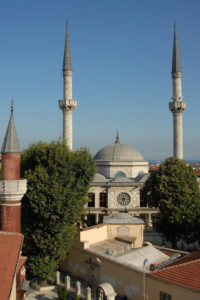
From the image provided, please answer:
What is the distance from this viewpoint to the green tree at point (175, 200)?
21203 millimetres

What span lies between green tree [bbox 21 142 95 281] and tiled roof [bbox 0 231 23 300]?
473 centimetres

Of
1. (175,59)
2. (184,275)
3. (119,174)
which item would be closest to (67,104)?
(119,174)

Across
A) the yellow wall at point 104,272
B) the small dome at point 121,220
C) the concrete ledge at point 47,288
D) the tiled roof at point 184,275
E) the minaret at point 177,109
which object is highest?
the minaret at point 177,109

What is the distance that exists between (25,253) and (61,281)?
257cm

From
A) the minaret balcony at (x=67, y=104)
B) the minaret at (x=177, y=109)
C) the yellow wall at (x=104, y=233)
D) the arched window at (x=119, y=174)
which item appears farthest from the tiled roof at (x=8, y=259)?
the arched window at (x=119, y=174)

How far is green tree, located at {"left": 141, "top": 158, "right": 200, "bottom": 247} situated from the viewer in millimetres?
21203

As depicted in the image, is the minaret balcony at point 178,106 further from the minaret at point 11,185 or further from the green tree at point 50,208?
the minaret at point 11,185

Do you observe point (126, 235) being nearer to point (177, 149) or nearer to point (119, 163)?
point (177, 149)

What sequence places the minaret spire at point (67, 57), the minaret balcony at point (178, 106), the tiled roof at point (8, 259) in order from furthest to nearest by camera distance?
the minaret spire at point (67, 57)
the minaret balcony at point (178, 106)
the tiled roof at point (8, 259)

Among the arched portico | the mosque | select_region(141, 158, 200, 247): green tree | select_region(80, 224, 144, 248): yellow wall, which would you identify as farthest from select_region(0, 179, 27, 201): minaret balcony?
the mosque

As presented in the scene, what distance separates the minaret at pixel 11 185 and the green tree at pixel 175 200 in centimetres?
1120

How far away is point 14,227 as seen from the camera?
1466 centimetres

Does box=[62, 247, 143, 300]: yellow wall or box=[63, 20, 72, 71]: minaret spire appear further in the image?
box=[63, 20, 72, 71]: minaret spire

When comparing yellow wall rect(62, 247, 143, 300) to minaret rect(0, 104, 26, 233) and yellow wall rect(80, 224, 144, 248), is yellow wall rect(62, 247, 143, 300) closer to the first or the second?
yellow wall rect(80, 224, 144, 248)
